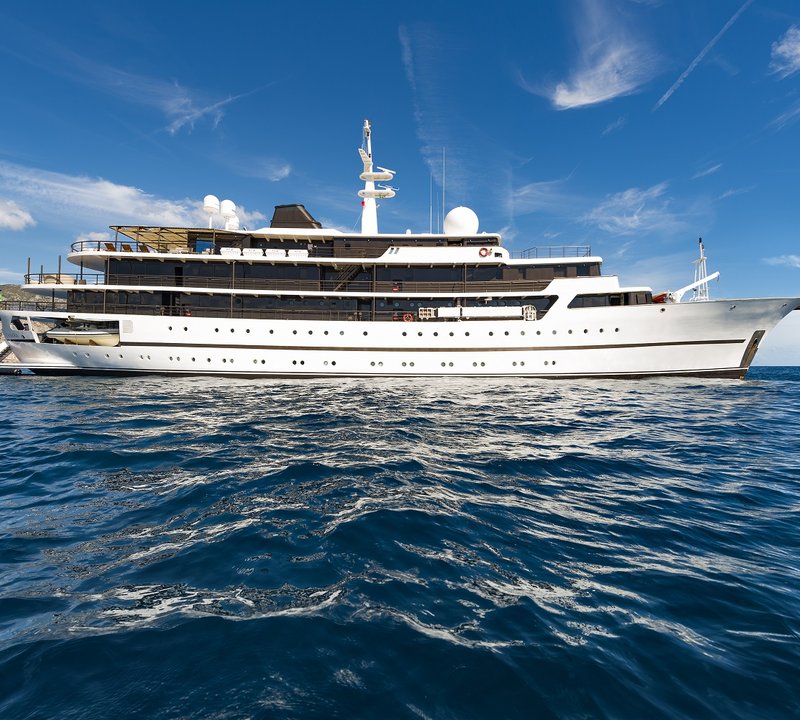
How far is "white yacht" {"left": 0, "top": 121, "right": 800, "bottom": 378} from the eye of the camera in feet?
56.9

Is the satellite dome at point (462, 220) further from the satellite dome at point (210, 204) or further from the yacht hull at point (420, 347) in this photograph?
the satellite dome at point (210, 204)

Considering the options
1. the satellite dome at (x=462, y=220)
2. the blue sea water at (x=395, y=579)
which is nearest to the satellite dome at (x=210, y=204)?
the satellite dome at (x=462, y=220)

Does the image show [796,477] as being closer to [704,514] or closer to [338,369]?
[704,514]

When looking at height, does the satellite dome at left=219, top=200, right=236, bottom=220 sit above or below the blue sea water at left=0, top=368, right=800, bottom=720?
above

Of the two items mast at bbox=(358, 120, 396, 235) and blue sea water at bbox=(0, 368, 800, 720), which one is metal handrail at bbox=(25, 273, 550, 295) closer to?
mast at bbox=(358, 120, 396, 235)

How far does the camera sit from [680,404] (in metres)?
12.0

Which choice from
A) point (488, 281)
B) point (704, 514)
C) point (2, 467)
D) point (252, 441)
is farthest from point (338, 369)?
point (704, 514)

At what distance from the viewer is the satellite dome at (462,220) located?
21.5m

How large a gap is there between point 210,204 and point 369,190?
9.18 metres

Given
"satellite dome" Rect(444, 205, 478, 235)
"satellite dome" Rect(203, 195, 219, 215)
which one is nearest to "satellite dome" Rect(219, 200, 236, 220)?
"satellite dome" Rect(203, 195, 219, 215)

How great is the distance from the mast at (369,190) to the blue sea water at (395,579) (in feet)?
57.2

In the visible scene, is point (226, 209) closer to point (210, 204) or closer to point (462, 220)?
point (210, 204)

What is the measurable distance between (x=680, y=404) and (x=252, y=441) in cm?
1311

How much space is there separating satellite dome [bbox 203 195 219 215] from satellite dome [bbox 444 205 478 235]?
13.5m
